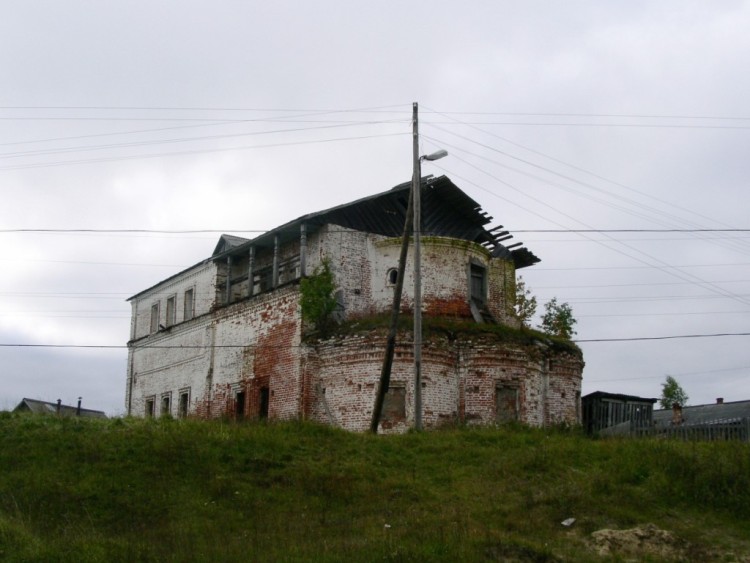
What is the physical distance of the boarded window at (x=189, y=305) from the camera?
37.4 m

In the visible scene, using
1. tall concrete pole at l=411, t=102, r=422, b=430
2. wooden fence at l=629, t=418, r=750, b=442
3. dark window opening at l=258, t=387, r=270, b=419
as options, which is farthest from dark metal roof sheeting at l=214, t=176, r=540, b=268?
wooden fence at l=629, t=418, r=750, b=442

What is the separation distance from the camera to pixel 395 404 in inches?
1104

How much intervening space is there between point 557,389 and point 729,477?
39.4 feet

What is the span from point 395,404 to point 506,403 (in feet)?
12.2

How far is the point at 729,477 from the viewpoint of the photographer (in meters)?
18.8

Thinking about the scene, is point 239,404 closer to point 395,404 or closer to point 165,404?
point 165,404

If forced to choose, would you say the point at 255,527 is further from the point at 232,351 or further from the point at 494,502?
the point at 232,351

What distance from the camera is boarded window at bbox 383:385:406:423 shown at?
27891mm

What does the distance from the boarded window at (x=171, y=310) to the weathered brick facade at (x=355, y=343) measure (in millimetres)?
1397

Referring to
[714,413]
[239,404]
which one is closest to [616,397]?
[714,413]

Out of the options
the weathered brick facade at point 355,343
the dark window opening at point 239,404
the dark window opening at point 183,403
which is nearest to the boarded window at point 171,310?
the weathered brick facade at point 355,343

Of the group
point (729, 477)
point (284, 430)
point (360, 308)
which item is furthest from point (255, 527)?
point (360, 308)

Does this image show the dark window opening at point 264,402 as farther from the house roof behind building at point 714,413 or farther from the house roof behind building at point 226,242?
the house roof behind building at point 714,413

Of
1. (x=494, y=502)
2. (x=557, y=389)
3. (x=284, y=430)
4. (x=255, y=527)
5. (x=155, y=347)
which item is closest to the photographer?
(x=255, y=527)
